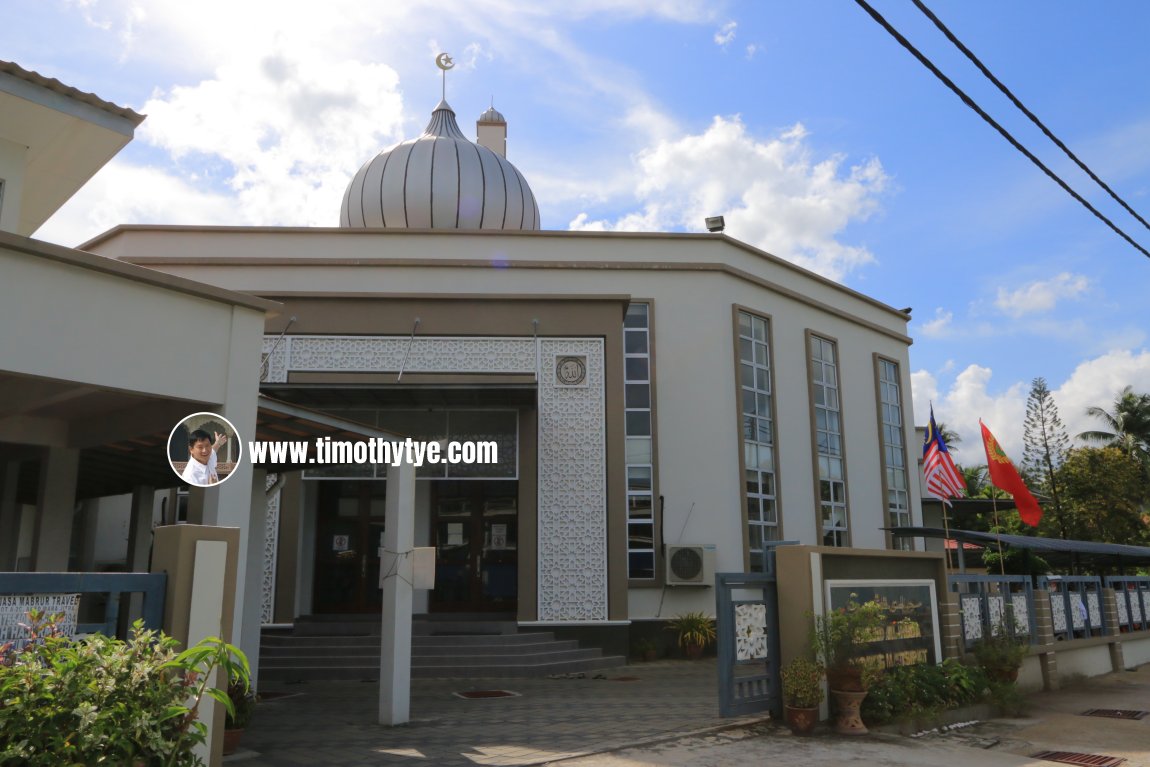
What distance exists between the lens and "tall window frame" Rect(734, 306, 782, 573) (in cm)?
1655

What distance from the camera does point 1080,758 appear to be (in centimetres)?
779

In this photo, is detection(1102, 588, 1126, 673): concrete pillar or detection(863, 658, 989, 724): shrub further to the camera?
detection(1102, 588, 1126, 673): concrete pillar

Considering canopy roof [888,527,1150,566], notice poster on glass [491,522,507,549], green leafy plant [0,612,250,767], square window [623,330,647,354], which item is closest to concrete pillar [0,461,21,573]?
green leafy plant [0,612,250,767]

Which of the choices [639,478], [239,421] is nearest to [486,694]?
[239,421]

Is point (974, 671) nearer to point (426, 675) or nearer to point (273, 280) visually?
point (426, 675)

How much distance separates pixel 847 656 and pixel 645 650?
6705 millimetres

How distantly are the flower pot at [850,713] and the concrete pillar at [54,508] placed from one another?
814 centimetres

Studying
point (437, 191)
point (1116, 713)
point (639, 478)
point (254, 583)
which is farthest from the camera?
point (437, 191)

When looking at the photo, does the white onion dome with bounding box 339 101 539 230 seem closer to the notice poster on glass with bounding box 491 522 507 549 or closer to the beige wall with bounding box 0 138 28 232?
the notice poster on glass with bounding box 491 522 507 549

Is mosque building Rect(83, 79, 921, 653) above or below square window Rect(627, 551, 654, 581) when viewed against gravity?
above

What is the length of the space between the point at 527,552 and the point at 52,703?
1078cm

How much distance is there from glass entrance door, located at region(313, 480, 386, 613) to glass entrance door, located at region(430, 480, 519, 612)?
1066mm

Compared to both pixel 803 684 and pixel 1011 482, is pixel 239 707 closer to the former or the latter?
pixel 803 684

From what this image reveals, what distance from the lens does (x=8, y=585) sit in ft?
14.9
